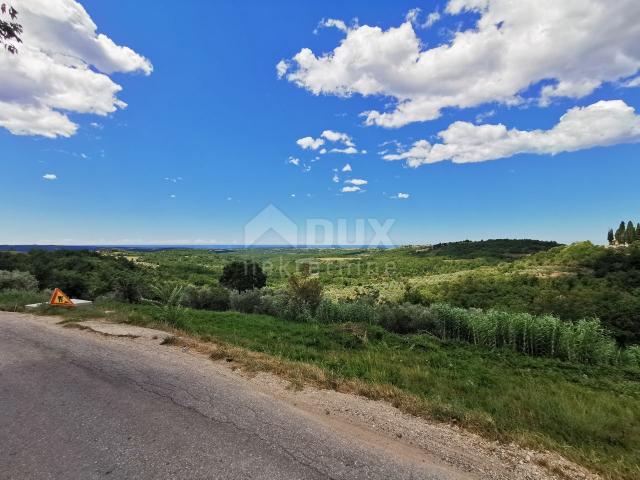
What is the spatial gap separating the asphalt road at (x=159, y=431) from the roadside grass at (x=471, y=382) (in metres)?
1.24

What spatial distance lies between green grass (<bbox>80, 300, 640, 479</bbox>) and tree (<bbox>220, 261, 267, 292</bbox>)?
31734 mm

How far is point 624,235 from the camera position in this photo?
92688 mm

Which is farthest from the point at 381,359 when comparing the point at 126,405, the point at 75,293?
the point at 75,293

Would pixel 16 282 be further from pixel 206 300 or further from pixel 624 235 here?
pixel 624 235

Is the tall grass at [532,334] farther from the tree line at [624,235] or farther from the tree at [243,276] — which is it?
the tree line at [624,235]

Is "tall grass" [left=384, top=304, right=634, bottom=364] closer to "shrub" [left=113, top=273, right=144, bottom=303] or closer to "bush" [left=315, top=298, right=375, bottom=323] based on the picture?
"bush" [left=315, top=298, right=375, bottom=323]

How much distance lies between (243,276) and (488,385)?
3938 centimetres

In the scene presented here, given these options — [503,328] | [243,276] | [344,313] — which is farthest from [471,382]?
[243,276]

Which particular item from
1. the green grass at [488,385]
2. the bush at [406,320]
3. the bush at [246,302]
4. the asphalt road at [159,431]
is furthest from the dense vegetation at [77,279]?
the bush at [406,320]

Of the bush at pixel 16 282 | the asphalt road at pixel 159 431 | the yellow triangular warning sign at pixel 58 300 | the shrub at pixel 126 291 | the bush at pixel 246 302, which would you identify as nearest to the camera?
the asphalt road at pixel 159 431

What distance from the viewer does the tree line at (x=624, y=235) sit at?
88.0 meters

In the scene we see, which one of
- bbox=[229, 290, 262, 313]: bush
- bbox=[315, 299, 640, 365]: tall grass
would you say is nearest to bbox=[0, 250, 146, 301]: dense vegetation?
bbox=[229, 290, 262, 313]: bush

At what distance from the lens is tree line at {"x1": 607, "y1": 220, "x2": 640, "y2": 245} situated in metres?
88.0

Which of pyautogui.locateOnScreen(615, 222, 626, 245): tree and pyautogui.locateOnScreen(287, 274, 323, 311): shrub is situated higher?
pyautogui.locateOnScreen(615, 222, 626, 245): tree
